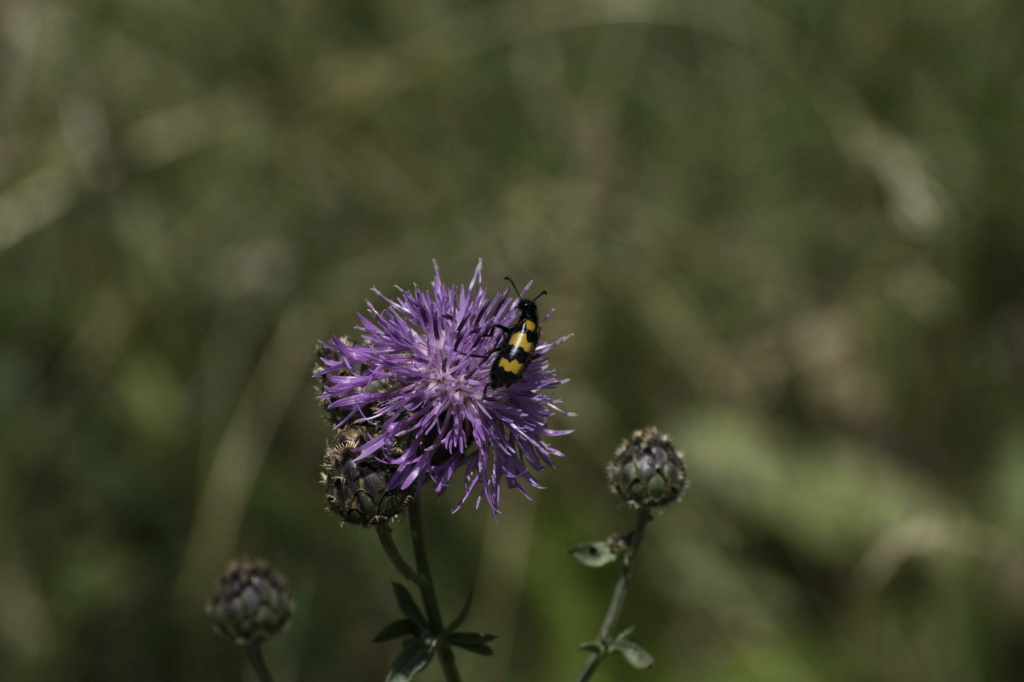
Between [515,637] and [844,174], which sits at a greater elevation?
[844,174]

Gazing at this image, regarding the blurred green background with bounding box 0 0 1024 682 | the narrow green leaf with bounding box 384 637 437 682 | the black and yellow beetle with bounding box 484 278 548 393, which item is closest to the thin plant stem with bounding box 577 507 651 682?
the narrow green leaf with bounding box 384 637 437 682

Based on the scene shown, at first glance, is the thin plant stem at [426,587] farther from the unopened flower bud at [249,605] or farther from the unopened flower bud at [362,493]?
the unopened flower bud at [249,605]

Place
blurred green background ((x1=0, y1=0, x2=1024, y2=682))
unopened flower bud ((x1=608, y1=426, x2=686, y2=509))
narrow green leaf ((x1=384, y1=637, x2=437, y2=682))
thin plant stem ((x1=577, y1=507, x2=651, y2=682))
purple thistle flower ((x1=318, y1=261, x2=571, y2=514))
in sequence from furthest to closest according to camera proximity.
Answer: blurred green background ((x1=0, y1=0, x2=1024, y2=682)), unopened flower bud ((x1=608, y1=426, x2=686, y2=509)), thin plant stem ((x1=577, y1=507, x2=651, y2=682)), purple thistle flower ((x1=318, y1=261, x2=571, y2=514)), narrow green leaf ((x1=384, y1=637, x2=437, y2=682))

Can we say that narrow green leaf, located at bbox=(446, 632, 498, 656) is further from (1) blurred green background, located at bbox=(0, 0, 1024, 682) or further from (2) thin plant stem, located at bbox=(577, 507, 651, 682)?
(1) blurred green background, located at bbox=(0, 0, 1024, 682)

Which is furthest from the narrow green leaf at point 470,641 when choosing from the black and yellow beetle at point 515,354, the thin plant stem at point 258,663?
the black and yellow beetle at point 515,354

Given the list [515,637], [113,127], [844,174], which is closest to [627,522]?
[515,637]

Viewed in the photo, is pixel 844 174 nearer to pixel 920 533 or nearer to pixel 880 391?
pixel 880 391
